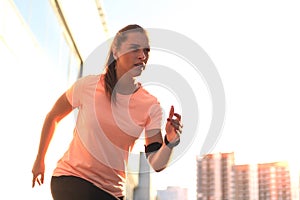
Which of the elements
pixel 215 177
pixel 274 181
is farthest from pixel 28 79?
pixel 274 181

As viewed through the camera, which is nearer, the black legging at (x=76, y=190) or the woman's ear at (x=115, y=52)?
the black legging at (x=76, y=190)

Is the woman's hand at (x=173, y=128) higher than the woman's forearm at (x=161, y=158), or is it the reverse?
the woman's hand at (x=173, y=128)

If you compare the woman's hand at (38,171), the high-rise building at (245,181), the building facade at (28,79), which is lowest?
the woman's hand at (38,171)

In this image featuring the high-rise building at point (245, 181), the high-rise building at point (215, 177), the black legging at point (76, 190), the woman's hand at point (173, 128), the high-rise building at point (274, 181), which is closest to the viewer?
the black legging at point (76, 190)

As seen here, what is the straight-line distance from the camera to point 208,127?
2076mm

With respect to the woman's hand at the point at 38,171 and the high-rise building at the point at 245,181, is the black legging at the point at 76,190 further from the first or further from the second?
the high-rise building at the point at 245,181

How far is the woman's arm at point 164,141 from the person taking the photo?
1.77 m

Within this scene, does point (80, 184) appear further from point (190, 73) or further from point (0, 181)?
point (0, 181)

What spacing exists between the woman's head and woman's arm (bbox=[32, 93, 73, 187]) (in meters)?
0.18

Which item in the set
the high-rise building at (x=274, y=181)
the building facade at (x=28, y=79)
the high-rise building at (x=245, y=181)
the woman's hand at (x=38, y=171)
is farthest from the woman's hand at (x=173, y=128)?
the high-rise building at (x=274, y=181)

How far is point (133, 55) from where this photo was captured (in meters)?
1.76

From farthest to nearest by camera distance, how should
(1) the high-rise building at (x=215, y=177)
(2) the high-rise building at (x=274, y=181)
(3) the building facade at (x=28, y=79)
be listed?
(2) the high-rise building at (x=274, y=181), (1) the high-rise building at (x=215, y=177), (3) the building facade at (x=28, y=79)

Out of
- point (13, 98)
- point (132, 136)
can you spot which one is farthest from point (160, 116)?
point (13, 98)

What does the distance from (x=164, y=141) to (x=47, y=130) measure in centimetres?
41
